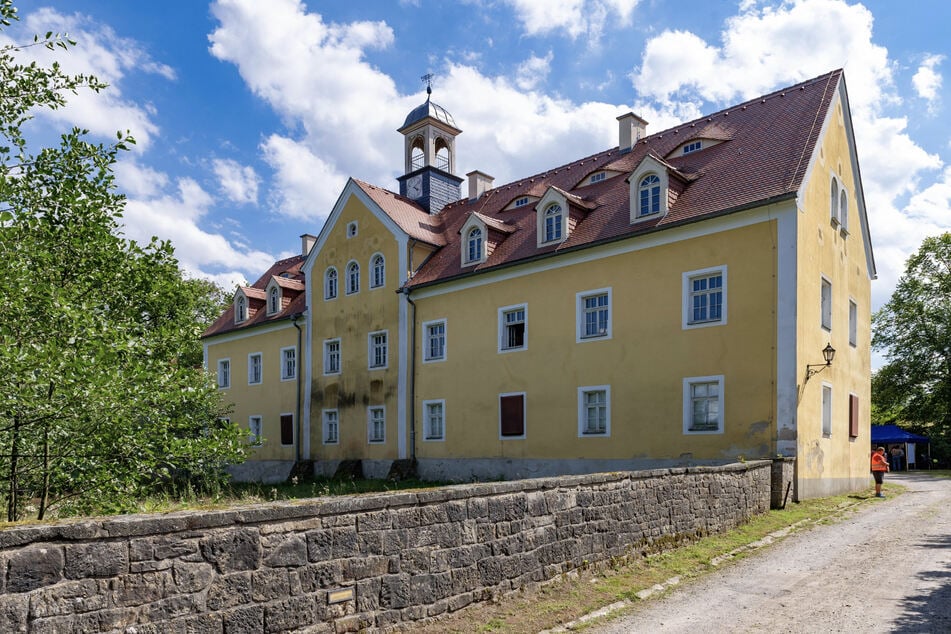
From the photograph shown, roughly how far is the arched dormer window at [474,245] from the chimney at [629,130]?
545 cm

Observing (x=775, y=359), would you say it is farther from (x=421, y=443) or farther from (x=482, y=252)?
(x=421, y=443)

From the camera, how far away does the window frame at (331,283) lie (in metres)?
27.6

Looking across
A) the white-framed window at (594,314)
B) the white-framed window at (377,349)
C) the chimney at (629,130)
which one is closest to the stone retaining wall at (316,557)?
the white-framed window at (594,314)

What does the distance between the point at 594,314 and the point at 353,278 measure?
429 inches

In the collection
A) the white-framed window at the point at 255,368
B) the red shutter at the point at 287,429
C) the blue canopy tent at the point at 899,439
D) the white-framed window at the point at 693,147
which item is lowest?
the blue canopy tent at the point at 899,439

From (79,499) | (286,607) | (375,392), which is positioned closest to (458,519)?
(286,607)

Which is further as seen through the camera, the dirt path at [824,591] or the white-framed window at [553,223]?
the white-framed window at [553,223]

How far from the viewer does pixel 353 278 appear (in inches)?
1062

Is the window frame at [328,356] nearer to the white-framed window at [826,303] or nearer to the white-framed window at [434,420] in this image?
the white-framed window at [434,420]

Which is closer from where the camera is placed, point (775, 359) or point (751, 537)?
point (751, 537)

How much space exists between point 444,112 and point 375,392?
13330mm

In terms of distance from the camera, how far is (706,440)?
1656 centimetres

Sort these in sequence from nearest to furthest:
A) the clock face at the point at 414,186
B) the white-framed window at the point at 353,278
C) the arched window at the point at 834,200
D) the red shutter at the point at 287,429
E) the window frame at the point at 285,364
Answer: the arched window at the point at 834,200, the white-framed window at the point at 353,278, the red shutter at the point at 287,429, the window frame at the point at 285,364, the clock face at the point at 414,186

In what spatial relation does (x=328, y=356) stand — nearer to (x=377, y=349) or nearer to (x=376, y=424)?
(x=377, y=349)
